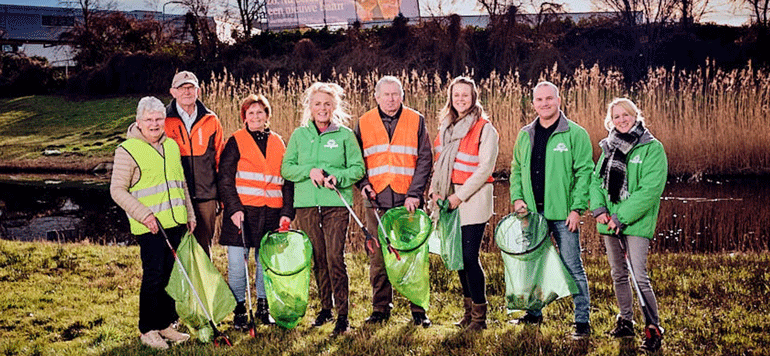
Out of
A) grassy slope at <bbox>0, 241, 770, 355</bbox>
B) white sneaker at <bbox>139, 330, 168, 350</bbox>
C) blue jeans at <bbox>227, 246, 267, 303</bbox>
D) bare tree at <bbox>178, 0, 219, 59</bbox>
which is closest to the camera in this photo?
grassy slope at <bbox>0, 241, 770, 355</bbox>

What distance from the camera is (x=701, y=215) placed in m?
9.60

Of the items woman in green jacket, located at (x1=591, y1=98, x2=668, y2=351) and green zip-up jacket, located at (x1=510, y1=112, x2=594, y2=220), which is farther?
green zip-up jacket, located at (x1=510, y1=112, x2=594, y2=220)

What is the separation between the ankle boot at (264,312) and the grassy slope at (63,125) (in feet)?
46.8

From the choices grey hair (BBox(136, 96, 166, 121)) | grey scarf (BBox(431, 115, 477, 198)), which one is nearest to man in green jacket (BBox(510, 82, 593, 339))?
grey scarf (BBox(431, 115, 477, 198))

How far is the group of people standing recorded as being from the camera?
173 inches

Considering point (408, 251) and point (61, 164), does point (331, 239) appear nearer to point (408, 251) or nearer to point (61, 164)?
point (408, 251)

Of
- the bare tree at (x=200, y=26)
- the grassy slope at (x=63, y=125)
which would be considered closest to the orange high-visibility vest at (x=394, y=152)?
the grassy slope at (x=63, y=125)

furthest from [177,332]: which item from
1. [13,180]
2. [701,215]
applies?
[13,180]

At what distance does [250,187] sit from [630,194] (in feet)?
8.10

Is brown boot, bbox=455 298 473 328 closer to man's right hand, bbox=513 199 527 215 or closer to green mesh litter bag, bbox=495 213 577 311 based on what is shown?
green mesh litter bag, bbox=495 213 577 311

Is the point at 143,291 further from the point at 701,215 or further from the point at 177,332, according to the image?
the point at 701,215

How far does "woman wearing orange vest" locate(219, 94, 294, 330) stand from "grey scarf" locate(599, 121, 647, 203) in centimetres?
206

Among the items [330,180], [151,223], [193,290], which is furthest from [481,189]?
[151,223]

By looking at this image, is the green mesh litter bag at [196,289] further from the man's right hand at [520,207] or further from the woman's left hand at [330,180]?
the man's right hand at [520,207]
